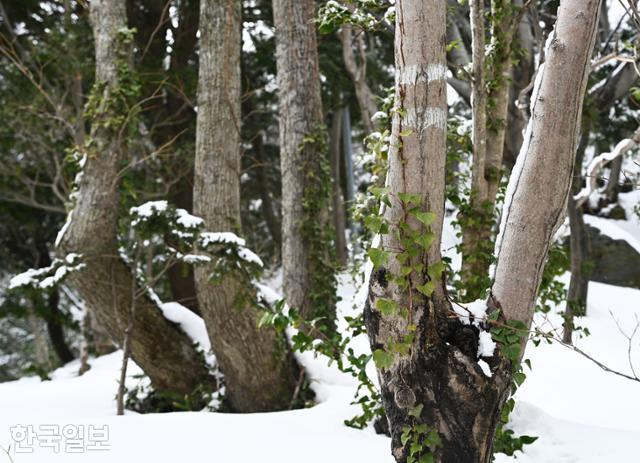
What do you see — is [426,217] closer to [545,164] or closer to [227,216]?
[545,164]

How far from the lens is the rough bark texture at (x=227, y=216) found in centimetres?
496

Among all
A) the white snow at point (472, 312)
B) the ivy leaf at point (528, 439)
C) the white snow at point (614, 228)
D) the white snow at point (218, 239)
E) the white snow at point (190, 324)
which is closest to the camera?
the white snow at point (472, 312)

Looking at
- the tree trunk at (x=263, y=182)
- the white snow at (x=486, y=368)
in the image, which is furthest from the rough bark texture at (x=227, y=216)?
the tree trunk at (x=263, y=182)

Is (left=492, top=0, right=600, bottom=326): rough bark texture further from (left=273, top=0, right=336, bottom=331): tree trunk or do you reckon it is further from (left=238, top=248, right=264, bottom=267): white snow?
(left=273, top=0, right=336, bottom=331): tree trunk

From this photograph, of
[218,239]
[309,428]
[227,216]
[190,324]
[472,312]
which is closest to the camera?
[472,312]

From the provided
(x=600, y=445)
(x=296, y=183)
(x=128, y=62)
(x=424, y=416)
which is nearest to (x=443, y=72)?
(x=424, y=416)

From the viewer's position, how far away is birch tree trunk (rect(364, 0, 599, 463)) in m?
2.26

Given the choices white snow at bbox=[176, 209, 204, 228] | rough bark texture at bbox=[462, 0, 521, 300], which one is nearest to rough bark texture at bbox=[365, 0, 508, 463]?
rough bark texture at bbox=[462, 0, 521, 300]

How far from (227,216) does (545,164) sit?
3219 millimetres

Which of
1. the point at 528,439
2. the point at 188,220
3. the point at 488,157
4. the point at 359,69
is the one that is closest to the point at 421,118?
the point at 488,157

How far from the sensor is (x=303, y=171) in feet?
18.8

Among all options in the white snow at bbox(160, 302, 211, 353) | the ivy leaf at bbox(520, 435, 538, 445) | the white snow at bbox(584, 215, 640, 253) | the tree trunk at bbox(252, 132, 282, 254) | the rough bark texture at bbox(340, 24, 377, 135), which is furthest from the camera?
the tree trunk at bbox(252, 132, 282, 254)

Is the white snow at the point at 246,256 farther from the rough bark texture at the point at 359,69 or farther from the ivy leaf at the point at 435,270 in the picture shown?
the rough bark texture at the point at 359,69

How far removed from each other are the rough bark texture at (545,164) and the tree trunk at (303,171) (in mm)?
3299
